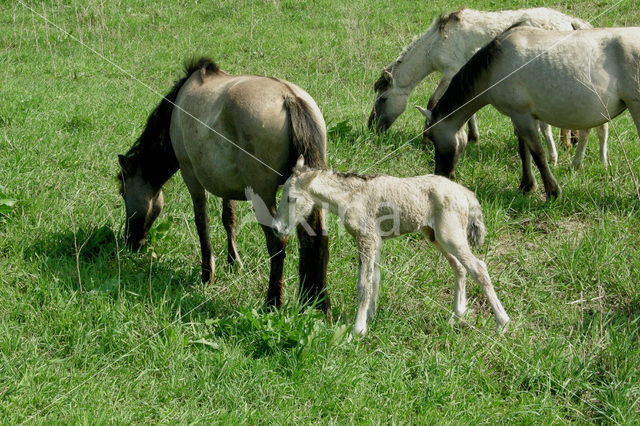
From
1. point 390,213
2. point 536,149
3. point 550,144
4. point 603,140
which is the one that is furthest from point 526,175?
point 390,213

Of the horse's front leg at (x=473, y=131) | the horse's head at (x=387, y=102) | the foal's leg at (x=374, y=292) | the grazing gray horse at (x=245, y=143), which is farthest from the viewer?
the horse's head at (x=387, y=102)

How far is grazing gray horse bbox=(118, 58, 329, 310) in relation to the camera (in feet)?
14.9

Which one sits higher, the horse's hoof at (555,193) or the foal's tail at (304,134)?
the foal's tail at (304,134)

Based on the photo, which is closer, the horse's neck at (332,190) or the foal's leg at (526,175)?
the horse's neck at (332,190)

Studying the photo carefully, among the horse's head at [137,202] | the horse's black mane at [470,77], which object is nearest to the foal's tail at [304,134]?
the horse's head at [137,202]

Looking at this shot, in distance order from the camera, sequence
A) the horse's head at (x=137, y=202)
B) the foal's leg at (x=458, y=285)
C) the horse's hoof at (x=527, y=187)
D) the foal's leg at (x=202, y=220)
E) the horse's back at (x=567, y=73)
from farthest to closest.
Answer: the horse's hoof at (x=527, y=187) → the horse's back at (x=567, y=73) → the horse's head at (x=137, y=202) → the foal's leg at (x=202, y=220) → the foal's leg at (x=458, y=285)

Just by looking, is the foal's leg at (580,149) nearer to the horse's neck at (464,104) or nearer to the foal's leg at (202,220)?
the horse's neck at (464,104)

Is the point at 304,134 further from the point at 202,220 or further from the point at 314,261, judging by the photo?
the point at 202,220

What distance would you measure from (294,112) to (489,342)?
6.92ft

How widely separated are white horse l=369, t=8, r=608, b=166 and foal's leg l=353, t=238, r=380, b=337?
4.80 metres

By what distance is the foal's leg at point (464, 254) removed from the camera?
449 centimetres

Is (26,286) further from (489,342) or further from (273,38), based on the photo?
(273,38)

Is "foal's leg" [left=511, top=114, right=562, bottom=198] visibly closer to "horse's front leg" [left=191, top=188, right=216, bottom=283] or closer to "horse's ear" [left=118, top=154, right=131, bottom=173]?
"horse's front leg" [left=191, top=188, right=216, bottom=283]

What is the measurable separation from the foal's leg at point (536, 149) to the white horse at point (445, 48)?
244 cm
